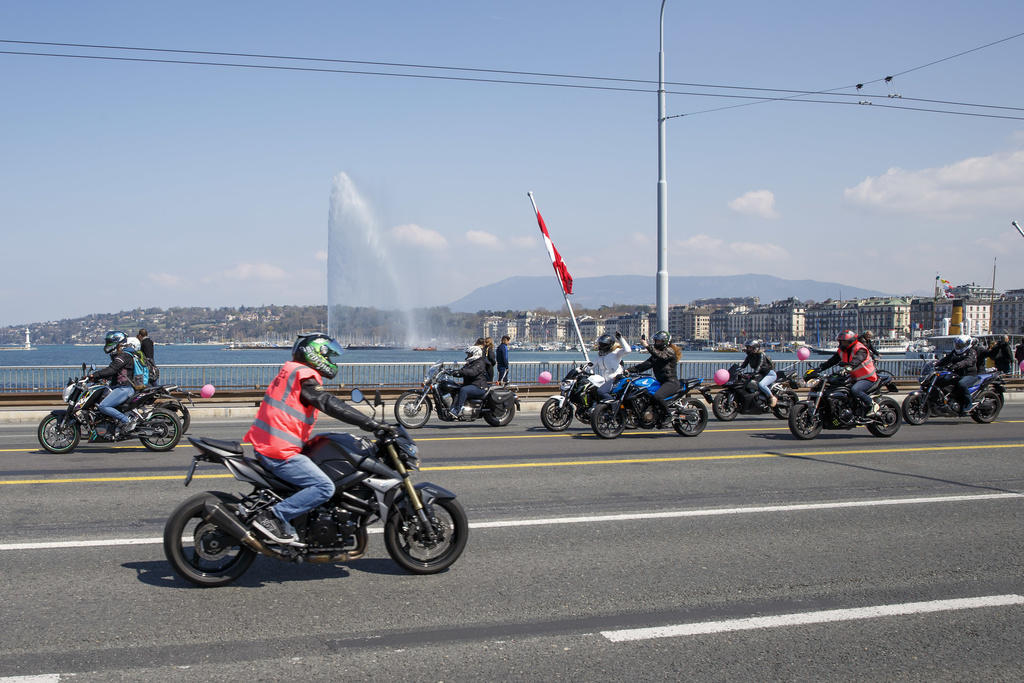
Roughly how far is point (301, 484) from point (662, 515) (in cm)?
364

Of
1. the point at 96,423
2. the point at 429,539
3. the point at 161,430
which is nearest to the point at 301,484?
the point at 429,539

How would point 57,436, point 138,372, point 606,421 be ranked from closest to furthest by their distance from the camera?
point 57,436 < point 138,372 < point 606,421

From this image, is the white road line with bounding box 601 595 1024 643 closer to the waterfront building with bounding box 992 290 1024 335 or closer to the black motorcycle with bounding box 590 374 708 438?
the black motorcycle with bounding box 590 374 708 438

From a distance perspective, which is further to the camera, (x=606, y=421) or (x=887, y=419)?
(x=887, y=419)

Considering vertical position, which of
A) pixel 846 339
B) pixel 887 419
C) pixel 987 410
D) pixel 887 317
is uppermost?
pixel 887 317

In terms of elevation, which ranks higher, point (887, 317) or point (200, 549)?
point (887, 317)

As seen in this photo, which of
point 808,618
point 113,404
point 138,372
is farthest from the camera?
point 138,372

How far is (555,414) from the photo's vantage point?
596 inches

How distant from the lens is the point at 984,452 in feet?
39.6

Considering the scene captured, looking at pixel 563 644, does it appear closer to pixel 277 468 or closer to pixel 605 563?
pixel 605 563

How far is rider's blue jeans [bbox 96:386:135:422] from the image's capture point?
40.3 feet

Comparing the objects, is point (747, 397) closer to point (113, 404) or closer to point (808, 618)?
point (113, 404)

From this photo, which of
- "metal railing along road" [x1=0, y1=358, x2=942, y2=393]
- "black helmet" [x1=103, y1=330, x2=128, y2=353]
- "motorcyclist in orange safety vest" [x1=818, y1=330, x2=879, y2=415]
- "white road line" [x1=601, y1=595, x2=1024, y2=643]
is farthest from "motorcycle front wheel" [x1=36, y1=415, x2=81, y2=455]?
"motorcyclist in orange safety vest" [x1=818, y1=330, x2=879, y2=415]

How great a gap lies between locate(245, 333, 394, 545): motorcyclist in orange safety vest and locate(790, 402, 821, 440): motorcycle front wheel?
31.7 feet
